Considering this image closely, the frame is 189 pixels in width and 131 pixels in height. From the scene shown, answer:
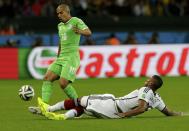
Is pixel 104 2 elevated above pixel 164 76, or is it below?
above

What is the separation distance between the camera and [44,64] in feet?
79.6

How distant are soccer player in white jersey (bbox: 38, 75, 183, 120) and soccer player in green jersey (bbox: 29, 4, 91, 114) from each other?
0.81m

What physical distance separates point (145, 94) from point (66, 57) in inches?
78.5

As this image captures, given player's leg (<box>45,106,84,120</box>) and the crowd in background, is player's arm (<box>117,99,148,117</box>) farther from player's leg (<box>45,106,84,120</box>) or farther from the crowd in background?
the crowd in background

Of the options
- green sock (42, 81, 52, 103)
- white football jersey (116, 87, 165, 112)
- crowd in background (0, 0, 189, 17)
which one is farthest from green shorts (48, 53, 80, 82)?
crowd in background (0, 0, 189, 17)

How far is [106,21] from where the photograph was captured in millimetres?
29172

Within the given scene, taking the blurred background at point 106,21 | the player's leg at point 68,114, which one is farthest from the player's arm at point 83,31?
the blurred background at point 106,21

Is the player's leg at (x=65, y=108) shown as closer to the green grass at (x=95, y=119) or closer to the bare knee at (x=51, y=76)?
the green grass at (x=95, y=119)

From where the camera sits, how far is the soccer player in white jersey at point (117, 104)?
12273mm

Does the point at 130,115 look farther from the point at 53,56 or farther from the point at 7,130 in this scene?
the point at 53,56

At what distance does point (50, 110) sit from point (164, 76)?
12186mm

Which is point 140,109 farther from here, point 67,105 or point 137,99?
point 67,105

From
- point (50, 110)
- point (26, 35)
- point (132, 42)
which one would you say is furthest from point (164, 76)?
point (50, 110)

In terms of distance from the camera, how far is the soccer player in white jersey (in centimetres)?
1227
